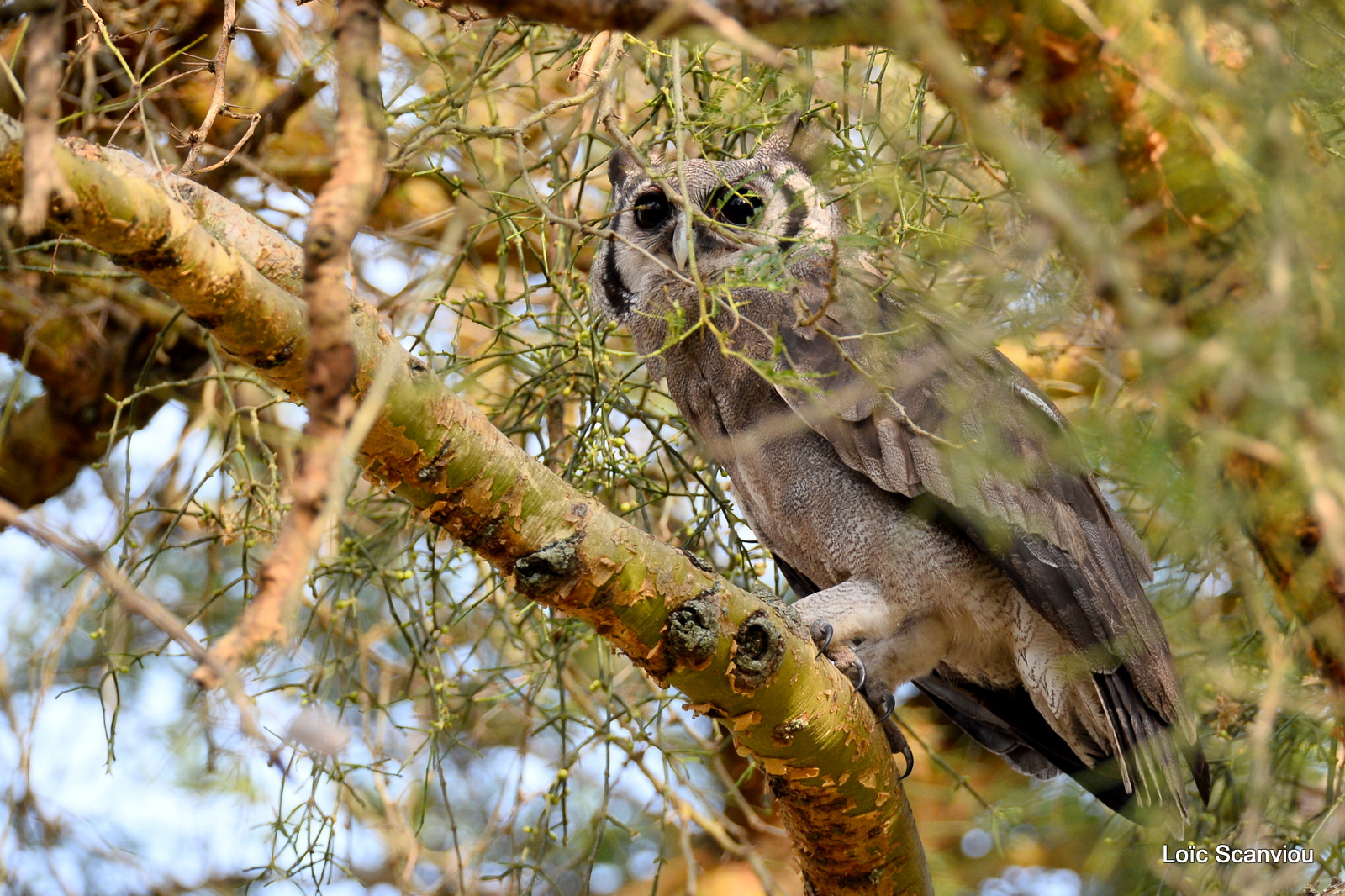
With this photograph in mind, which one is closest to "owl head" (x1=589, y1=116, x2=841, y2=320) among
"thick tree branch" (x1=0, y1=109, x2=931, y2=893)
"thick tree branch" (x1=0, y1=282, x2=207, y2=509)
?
"thick tree branch" (x1=0, y1=109, x2=931, y2=893)

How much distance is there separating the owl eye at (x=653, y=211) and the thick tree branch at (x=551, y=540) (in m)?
1.04

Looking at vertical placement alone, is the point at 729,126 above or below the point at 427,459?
above

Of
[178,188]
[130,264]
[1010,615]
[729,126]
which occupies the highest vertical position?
[729,126]

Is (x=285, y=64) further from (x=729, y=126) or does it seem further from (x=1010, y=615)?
(x=1010, y=615)

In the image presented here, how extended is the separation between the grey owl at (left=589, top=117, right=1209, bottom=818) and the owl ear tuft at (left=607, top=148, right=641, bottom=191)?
72mm

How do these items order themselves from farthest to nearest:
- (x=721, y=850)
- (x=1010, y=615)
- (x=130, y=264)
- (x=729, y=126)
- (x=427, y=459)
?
(x=721, y=850) → (x=1010, y=615) → (x=729, y=126) → (x=427, y=459) → (x=130, y=264)

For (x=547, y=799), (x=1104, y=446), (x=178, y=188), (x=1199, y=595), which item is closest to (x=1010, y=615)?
(x=1199, y=595)

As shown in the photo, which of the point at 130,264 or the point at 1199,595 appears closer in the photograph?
the point at 130,264

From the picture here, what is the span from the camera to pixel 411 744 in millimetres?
2914

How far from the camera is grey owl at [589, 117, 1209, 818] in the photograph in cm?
217

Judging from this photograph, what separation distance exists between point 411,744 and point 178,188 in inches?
76.8

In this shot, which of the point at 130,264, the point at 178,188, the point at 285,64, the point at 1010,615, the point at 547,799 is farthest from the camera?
the point at 285,64

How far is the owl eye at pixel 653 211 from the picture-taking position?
250 centimetres

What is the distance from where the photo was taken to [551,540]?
1.49 meters
